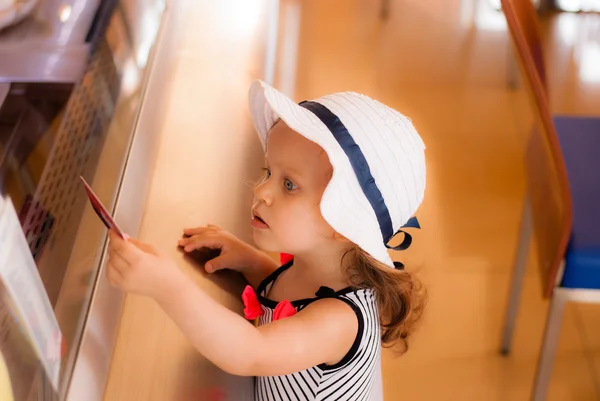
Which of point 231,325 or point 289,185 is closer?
point 231,325

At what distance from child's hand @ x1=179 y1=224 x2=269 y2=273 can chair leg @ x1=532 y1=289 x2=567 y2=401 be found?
2.40 feet

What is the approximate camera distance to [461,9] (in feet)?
10.5

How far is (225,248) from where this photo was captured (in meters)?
0.94

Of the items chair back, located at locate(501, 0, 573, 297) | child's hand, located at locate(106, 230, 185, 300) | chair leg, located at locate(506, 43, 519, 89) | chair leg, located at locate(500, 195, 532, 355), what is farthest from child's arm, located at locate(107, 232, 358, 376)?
chair leg, located at locate(506, 43, 519, 89)

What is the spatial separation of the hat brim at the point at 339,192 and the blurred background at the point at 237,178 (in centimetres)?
22

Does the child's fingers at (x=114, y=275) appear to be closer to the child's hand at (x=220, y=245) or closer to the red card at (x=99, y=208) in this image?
the red card at (x=99, y=208)

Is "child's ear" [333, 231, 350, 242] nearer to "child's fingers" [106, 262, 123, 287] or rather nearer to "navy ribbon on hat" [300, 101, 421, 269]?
"navy ribbon on hat" [300, 101, 421, 269]

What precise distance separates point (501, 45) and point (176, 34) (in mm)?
2046

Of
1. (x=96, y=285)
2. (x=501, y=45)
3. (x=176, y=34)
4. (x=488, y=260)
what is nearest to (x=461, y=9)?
(x=501, y=45)

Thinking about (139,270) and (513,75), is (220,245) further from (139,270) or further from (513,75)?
(513,75)

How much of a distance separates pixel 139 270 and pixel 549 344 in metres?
1.07

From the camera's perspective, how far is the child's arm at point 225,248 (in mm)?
924

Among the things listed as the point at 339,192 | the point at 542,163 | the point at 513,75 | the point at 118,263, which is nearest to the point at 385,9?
Answer: the point at 513,75

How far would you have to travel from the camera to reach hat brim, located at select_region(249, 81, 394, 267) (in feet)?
2.51
